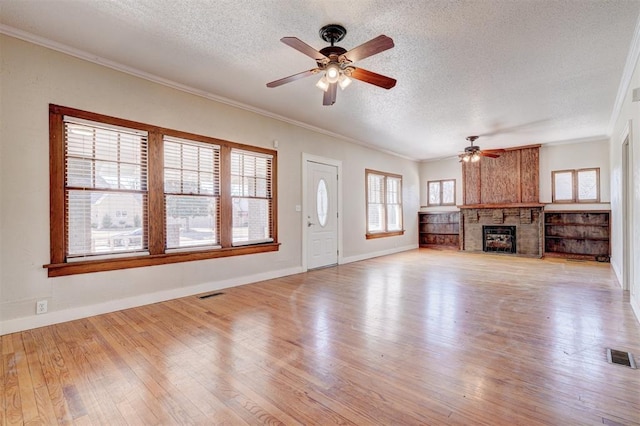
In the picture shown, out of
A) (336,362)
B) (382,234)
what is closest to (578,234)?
(382,234)

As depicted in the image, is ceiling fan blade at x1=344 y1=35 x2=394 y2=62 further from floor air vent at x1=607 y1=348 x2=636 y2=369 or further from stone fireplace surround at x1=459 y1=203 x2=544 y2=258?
stone fireplace surround at x1=459 y1=203 x2=544 y2=258

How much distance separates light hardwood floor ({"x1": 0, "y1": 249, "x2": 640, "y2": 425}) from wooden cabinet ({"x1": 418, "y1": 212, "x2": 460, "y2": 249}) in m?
4.95

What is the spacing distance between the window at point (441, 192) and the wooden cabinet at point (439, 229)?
37 cm

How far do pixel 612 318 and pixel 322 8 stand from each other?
4.19 m

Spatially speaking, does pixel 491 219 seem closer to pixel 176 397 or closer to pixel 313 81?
pixel 313 81

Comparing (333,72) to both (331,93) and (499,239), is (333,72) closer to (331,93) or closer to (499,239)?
(331,93)

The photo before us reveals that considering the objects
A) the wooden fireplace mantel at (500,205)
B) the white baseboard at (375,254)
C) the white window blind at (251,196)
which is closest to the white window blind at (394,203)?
the white baseboard at (375,254)

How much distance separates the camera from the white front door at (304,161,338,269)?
238 inches

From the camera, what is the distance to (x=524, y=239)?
7793mm

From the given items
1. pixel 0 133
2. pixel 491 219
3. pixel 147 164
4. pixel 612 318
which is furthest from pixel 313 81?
pixel 491 219

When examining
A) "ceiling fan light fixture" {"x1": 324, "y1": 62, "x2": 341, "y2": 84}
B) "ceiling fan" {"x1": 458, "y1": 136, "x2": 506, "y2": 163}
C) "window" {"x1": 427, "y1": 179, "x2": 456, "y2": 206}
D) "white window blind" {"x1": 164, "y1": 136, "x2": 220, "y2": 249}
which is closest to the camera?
"ceiling fan light fixture" {"x1": 324, "y1": 62, "x2": 341, "y2": 84}

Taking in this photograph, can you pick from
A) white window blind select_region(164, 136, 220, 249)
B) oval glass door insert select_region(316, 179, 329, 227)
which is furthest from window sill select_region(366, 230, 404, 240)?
white window blind select_region(164, 136, 220, 249)

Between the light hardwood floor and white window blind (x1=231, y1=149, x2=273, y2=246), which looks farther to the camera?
white window blind (x1=231, y1=149, x2=273, y2=246)

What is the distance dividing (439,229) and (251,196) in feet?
21.6
